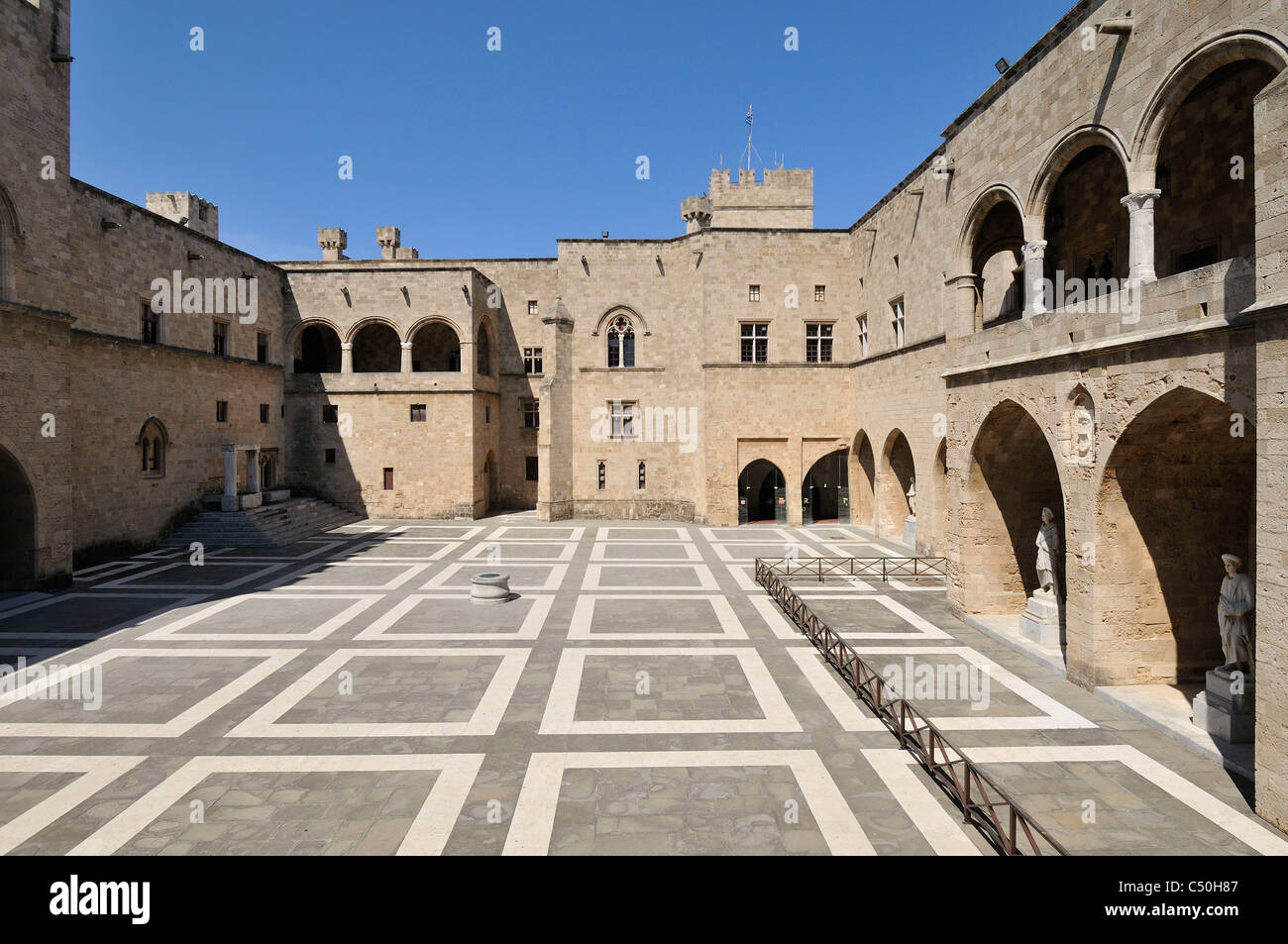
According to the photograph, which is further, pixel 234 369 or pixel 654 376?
pixel 654 376

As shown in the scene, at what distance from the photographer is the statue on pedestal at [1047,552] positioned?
12.3 m

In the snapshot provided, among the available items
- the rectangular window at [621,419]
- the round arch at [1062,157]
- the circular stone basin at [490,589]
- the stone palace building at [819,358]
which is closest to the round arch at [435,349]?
the stone palace building at [819,358]

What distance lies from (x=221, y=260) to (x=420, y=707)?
958 inches

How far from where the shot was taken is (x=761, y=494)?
113ft

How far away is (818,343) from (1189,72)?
19.6 m

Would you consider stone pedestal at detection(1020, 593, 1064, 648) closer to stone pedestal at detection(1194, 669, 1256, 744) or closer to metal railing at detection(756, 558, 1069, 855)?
stone pedestal at detection(1194, 669, 1256, 744)

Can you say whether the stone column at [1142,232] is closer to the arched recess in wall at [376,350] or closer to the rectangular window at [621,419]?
the rectangular window at [621,419]

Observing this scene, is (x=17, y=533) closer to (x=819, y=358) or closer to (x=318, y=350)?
(x=318, y=350)

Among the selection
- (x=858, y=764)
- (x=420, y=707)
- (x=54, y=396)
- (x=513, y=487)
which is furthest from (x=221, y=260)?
(x=858, y=764)

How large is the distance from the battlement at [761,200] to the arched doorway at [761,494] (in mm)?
13122

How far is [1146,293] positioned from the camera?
8.96 metres

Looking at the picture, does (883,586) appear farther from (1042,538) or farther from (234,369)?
(234,369)

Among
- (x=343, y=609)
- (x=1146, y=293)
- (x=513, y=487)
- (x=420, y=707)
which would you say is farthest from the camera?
(x=513, y=487)
